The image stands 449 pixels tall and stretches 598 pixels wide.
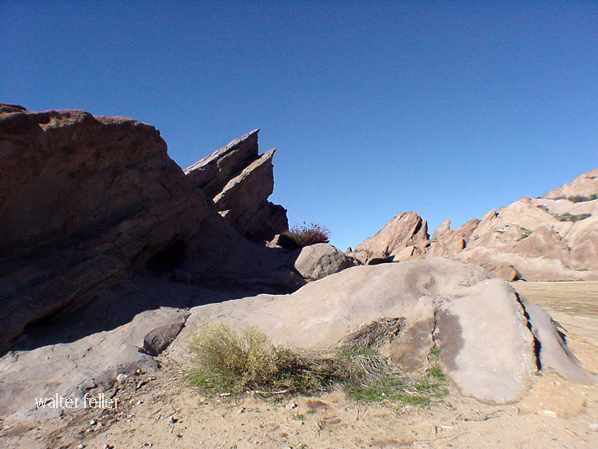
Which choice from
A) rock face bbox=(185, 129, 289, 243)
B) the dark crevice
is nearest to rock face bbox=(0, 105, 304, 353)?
rock face bbox=(185, 129, 289, 243)

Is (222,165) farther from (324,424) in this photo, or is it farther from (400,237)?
(400,237)

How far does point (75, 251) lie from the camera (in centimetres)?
652

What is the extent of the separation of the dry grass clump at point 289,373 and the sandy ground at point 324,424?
142 mm

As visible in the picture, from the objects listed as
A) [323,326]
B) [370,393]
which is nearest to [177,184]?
[323,326]

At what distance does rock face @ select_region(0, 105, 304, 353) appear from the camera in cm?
579

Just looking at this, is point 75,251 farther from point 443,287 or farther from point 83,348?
point 443,287

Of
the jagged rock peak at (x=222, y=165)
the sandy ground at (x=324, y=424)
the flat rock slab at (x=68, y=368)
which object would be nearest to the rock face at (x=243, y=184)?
the jagged rock peak at (x=222, y=165)

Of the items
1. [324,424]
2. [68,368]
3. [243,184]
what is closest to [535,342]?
[324,424]

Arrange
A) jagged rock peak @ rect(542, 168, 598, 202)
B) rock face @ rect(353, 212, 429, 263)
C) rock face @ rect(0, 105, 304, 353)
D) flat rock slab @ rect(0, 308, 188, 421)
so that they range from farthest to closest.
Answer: rock face @ rect(353, 212, 429, 263)
jagged rock peak @ rect(542, 168, 598, 202)
rock face @ rect(0, 105, 304, 353)
flat rock slab @ rect(0, 308, 188, 421)

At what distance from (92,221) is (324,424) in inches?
228

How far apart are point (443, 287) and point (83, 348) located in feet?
16.3

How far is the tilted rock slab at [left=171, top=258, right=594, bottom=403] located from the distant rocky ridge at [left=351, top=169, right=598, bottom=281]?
10.4 m

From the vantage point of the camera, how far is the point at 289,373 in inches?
162

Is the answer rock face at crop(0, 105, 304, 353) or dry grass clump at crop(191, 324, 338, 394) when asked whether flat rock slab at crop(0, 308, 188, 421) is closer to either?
rock face at crop(0, 105, 304, 353)
